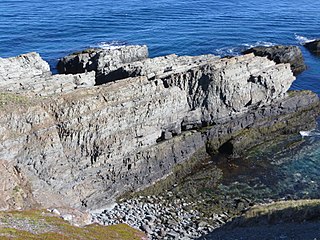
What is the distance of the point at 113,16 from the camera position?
126 metres

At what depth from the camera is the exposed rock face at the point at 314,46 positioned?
101 m

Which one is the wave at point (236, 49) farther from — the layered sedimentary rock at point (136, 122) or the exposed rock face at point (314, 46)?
the layered sedimentary rock at point (136, 122)

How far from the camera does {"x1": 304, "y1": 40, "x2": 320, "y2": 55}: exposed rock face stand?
101m

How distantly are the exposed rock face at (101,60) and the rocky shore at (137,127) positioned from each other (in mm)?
1635

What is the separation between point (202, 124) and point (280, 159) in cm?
1297

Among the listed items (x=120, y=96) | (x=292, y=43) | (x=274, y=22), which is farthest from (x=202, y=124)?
(x=274, y=22)

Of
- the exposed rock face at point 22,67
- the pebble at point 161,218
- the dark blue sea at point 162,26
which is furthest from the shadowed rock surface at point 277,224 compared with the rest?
the dark blue sea at point 162,26

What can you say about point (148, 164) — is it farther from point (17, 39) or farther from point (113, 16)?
point (113, 16)

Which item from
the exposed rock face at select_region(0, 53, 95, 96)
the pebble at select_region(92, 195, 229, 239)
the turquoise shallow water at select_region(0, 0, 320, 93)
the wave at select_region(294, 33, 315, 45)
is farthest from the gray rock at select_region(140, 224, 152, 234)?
the wave at select_region(294, 33, 315, 45)

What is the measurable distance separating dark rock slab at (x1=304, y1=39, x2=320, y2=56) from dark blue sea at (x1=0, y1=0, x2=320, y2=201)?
1932 mm

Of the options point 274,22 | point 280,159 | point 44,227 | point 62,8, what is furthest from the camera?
point 62,8

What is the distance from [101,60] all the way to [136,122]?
27.1 m

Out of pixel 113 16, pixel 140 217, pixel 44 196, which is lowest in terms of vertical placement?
pixel 140 217

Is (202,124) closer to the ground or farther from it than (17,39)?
closer to the ground
